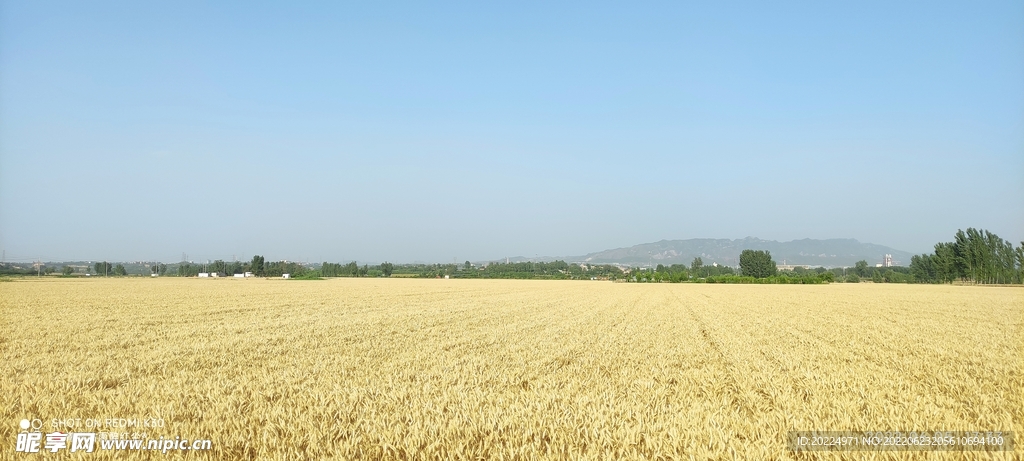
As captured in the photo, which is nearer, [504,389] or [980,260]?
[504,389]

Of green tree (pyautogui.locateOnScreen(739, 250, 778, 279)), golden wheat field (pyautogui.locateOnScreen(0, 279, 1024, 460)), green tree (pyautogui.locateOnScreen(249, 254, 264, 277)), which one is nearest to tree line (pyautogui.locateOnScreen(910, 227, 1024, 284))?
green tree (pyautogui.locateOnScreen(739, 250, 778, 279))

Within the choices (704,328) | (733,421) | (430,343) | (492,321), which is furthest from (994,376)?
(492,321)

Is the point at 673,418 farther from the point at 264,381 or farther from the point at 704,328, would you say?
Answer: the point at 704,328

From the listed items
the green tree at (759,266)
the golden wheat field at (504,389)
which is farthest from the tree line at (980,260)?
the golden wheat field at (504,389)

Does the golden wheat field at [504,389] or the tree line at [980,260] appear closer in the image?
the golden wheat field at [504,389]

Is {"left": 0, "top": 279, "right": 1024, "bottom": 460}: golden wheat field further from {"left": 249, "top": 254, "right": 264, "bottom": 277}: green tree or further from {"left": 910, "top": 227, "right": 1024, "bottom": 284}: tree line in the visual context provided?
{"left": 249, "top": 254, "right": 264, "bottom": 277}: green tree

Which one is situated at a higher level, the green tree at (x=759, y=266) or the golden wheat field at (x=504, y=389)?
the green tree at (x=759, y=266)

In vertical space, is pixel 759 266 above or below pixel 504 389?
above

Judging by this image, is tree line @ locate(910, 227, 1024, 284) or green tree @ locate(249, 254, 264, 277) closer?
tree line @ locate(910, 227, 1024, 284)

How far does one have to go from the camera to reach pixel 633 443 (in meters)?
4.61

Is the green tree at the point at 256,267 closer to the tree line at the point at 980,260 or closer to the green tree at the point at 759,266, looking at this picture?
the green tree at the point at 759,266

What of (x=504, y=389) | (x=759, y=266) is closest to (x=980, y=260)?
(x=759, y=266)

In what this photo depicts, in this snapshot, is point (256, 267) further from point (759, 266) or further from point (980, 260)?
point (980, 260)

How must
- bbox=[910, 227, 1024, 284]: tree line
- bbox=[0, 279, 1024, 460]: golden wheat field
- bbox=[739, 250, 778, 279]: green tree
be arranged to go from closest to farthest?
bbox=[0, 279, 1024, 460]: golden wheat field
bbox=[910, 227, 1024, 284]: tree line
bbox=[739, 250, 778, 279]: green tree
